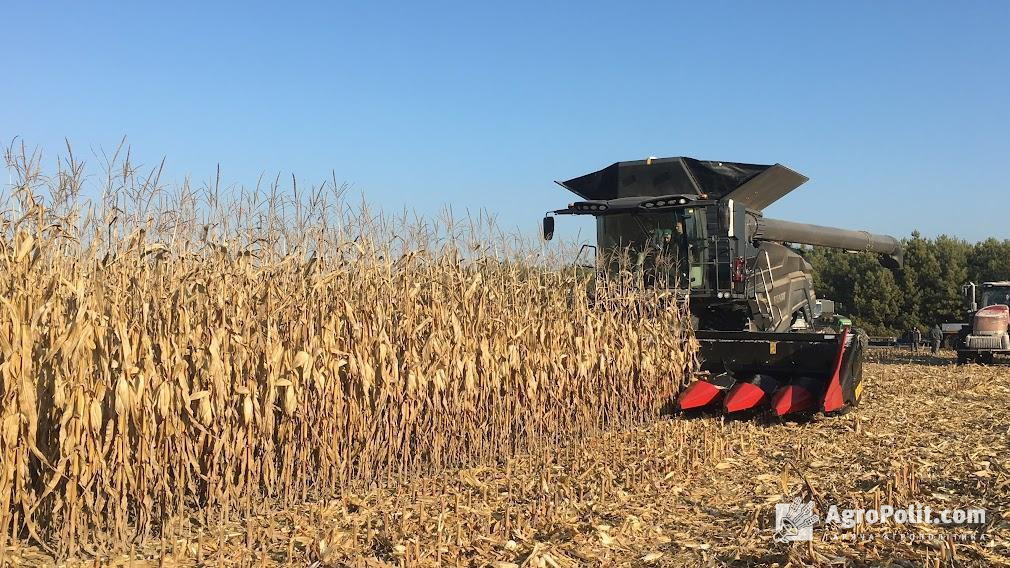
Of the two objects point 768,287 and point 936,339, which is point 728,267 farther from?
point 936,339

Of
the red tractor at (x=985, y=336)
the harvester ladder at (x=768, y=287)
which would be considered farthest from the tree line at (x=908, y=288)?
the harvester ladder at (x=768, y=287)

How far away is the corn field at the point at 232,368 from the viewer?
3.87 m

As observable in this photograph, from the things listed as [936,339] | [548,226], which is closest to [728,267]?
[548,226]

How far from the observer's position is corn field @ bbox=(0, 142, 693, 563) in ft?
12.7

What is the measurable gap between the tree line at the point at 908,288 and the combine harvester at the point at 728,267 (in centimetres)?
1793

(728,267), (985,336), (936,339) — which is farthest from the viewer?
(936,339)

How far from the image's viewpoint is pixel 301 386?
4844 millimetres

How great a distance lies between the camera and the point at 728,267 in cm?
883

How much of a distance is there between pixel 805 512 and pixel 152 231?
152 inches

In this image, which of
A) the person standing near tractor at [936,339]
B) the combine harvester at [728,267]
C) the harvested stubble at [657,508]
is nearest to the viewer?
the harvested stubble at [657,508]

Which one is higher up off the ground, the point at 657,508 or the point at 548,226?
the point at 548,226

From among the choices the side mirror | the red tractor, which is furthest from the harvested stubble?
the red tractor

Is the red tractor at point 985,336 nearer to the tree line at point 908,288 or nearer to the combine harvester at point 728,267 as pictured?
the combine harvester at point 728,267

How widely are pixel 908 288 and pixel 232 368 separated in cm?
2694
